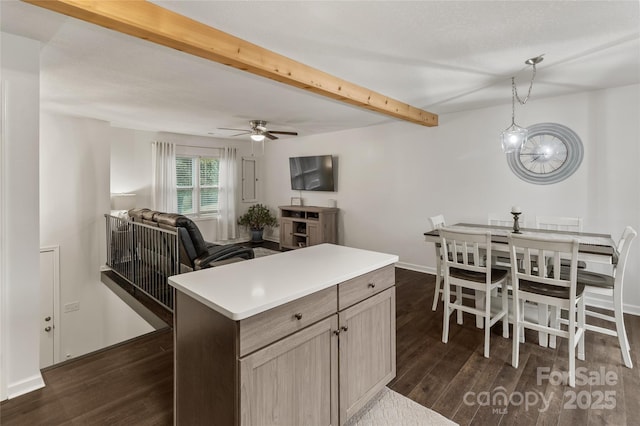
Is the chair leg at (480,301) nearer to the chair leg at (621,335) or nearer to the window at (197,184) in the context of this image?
the chair leg at (621,335)

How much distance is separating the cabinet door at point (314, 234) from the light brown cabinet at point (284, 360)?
4.00 m

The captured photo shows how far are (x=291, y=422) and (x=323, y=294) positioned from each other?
1.94ft

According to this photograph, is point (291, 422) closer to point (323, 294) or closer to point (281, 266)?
point (323, 294)

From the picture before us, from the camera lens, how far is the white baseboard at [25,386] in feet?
6.75

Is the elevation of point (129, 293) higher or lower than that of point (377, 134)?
lower

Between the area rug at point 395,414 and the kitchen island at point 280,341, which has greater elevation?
the kitchen island at point 280,341

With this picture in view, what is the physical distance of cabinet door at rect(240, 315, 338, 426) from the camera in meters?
1.28

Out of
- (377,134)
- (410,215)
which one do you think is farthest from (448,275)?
(377,134)

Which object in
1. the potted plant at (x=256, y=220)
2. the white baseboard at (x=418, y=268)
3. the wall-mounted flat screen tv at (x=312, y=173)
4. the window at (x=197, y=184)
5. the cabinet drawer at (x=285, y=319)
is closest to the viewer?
the cabinet drawer at (x=285, y=319)

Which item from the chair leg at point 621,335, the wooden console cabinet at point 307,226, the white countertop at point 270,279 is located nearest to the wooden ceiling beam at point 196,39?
the white countertop at point 270,279

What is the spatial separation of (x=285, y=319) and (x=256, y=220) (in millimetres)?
5965

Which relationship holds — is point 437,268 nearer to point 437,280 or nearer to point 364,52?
point 437,280

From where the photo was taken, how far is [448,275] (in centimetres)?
287

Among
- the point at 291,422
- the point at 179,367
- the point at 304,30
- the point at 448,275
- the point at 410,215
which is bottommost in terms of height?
the point at 291,422
